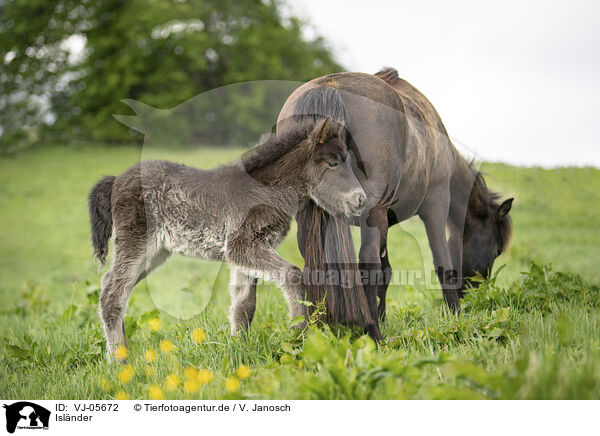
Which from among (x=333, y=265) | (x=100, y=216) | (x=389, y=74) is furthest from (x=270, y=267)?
(x=389, y=74)

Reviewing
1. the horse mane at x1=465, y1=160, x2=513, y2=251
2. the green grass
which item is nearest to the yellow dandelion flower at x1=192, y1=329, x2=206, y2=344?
the green grass

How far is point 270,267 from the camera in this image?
3.20 metres

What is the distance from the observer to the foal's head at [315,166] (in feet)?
10.4

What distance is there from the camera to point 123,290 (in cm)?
358

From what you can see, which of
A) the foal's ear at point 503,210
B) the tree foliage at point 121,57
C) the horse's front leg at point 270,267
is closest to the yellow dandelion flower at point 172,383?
the horse's front leg at point 270,267

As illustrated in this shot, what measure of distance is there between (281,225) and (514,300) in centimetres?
211

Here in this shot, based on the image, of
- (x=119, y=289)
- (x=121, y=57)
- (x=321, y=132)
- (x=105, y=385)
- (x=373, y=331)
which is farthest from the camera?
(x=121, y=57)

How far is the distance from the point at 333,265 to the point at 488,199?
2765mm

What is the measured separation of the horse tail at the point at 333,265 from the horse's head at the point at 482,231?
2296mm

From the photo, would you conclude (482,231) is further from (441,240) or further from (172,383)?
(172,383)
